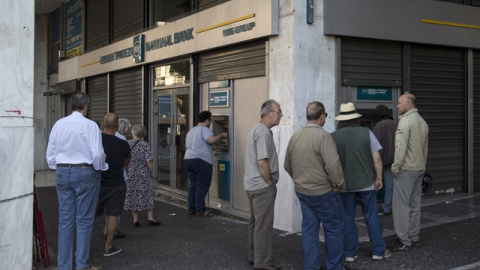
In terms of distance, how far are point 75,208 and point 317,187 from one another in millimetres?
2446

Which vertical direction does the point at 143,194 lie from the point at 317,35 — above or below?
below

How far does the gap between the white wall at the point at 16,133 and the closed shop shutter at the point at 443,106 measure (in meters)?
5.92

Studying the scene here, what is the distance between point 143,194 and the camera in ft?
25.9

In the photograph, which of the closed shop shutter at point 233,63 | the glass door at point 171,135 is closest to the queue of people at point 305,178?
the closed shop shutter at point 233,63

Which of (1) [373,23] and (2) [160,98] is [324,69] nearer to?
(1) [373,23]

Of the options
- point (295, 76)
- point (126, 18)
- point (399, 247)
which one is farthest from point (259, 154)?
point (126, 18)

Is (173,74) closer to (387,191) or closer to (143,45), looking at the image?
(143,45)

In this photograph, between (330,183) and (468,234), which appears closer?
(330,183)

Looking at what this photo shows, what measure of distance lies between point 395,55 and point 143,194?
14.5ft

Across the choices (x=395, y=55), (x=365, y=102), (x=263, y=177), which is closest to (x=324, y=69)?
(x=365, y=102)

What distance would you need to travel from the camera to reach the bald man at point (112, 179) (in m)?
6.29

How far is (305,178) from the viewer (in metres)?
5.29

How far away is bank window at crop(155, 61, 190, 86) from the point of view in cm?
1056

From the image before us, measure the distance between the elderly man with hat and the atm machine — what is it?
3460 millimetres
